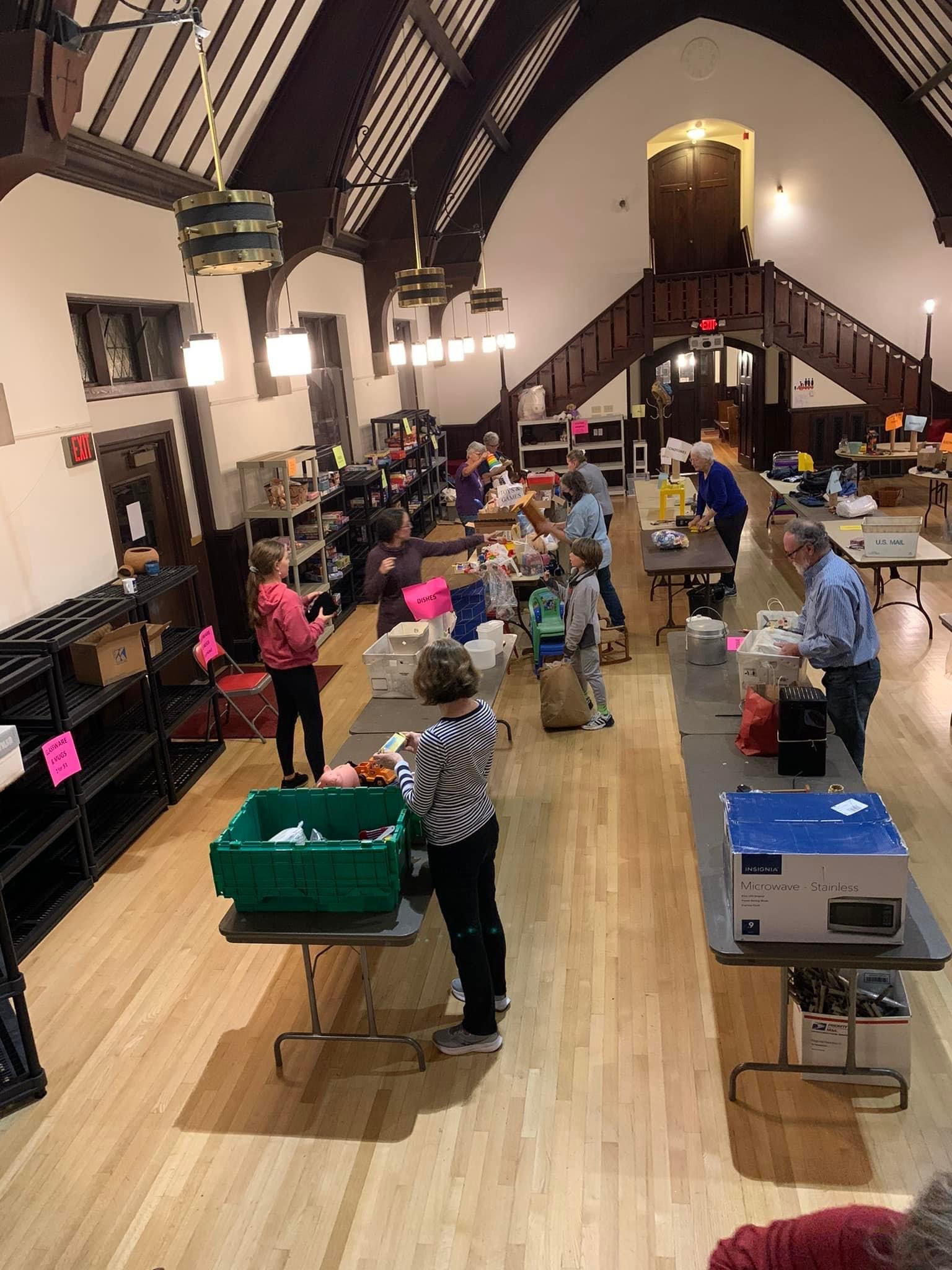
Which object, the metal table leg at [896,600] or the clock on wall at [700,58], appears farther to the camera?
the clock on wall at [700,58]

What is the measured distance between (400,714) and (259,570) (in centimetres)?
128

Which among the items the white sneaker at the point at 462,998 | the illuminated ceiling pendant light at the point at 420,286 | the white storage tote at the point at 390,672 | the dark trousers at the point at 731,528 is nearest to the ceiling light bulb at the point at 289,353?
the white storage tote at the point at 390,672

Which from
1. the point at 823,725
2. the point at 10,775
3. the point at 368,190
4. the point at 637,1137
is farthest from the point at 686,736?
the point at 368,190

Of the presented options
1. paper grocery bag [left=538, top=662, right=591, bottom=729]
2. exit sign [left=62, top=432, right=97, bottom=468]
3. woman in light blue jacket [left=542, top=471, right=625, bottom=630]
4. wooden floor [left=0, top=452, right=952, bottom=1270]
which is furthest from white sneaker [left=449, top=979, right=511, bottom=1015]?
woman in light blue jacket [left=542, top=471, right=625, bottom=630]

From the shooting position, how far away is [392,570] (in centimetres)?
592

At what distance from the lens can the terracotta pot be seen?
6.25m

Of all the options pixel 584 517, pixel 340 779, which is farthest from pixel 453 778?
pixel 584 517

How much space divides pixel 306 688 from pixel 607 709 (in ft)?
7.49

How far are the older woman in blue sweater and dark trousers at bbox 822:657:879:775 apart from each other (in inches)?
152

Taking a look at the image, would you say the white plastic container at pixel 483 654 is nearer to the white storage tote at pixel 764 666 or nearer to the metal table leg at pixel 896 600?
the white storage tote at pixel 764 666

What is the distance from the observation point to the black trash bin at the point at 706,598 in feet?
26.1

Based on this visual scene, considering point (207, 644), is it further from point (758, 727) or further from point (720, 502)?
point (720, 502)

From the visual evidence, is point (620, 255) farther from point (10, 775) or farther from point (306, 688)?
point (10, 775)

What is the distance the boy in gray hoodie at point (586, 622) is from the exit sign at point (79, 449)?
3.15 meters
